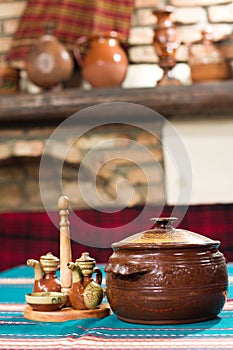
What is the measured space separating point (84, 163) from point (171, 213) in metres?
0.82

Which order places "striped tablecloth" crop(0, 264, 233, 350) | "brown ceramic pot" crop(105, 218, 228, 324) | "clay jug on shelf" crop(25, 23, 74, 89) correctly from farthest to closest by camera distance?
"clay jug on shelf" crop(25, 23, 74, 89) < "brown ceramic pot" crop(105, 218, 228, 324) < "striped tablecloth" crop(0, 264, 233, 350)

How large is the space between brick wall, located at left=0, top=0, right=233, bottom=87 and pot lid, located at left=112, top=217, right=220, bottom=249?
2207 mm

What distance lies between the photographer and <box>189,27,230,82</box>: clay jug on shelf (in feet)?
9.62

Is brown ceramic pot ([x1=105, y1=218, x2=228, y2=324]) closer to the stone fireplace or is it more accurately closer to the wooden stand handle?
the wooden stand handle

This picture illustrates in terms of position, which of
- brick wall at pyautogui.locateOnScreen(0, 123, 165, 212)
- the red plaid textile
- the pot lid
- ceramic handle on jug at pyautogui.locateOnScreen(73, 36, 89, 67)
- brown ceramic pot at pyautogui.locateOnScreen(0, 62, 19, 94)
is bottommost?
the red plaid textile

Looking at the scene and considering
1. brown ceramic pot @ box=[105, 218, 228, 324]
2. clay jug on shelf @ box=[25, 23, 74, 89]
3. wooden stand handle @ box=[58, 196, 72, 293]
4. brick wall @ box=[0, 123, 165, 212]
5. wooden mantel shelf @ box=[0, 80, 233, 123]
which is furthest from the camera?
brick wall @ box=[0, 123, 165, 212]

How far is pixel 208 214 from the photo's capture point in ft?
8.15

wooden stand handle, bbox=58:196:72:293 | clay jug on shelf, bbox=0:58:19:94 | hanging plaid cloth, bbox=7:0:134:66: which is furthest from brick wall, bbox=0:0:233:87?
wooden stand handle, bbox=58:196:72:293

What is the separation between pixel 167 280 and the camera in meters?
0.93

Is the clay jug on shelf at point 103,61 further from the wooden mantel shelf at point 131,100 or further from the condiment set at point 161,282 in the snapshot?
the condiment set at point 161,282

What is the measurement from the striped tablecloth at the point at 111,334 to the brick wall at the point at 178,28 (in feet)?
7.19

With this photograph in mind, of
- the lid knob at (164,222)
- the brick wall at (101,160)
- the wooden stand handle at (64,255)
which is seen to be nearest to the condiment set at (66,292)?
the wooden stand handle at (64,255)

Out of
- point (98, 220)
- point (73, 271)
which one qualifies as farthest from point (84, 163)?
point (73, 271)

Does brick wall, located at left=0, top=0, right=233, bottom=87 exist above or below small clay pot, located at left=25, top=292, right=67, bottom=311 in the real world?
above
